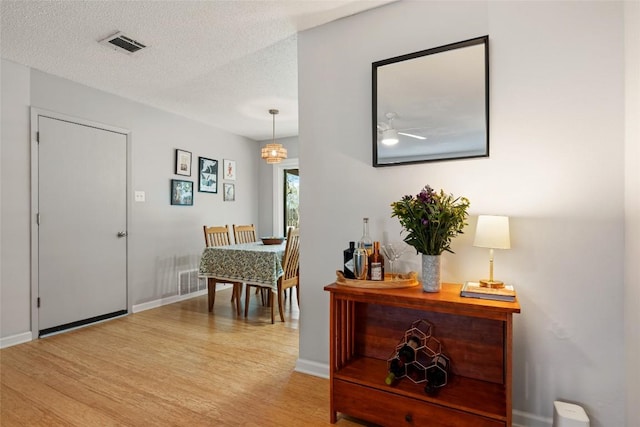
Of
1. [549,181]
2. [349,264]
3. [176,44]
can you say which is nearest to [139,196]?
[176,44]

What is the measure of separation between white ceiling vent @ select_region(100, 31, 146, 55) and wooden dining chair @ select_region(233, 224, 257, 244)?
95.1 inches

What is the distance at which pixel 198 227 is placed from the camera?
4.76 m

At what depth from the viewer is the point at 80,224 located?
3.38m

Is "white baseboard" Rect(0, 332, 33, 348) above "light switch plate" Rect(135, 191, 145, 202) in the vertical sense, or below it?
below

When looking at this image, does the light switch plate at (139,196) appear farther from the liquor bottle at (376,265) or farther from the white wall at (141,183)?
the liquor bottle at (376,265)

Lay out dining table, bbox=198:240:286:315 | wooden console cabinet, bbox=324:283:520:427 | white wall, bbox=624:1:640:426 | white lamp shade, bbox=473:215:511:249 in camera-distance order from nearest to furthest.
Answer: white wall, bbox=624:1:640:426 < wooden console cabinet, bbox=324:283:520:427 < white lamp shade, bbox=473:215:511:249 < dining table, bbox=198:240:286:315

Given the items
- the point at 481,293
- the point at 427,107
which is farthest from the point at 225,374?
the point at 427,107

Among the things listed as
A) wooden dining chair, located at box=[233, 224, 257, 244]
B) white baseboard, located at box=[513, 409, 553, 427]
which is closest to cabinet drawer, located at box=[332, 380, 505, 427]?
white baseboard, located at box=[513, 409, 553, 427]

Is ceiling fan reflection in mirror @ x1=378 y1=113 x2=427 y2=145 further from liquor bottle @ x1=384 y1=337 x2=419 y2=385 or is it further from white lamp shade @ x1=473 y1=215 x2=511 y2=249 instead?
liquor bottle @ x1=384 y1=337 x2=419 y2=385

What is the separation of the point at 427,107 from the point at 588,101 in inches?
29.6

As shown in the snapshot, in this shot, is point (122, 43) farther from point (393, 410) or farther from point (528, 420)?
point (528, 420)

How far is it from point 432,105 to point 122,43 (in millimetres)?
2388

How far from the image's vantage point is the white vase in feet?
5.57

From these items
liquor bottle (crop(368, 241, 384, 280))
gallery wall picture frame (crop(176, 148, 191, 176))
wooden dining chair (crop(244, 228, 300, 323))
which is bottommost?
wooden dining chair (crop(244, 228, 300, 323))
